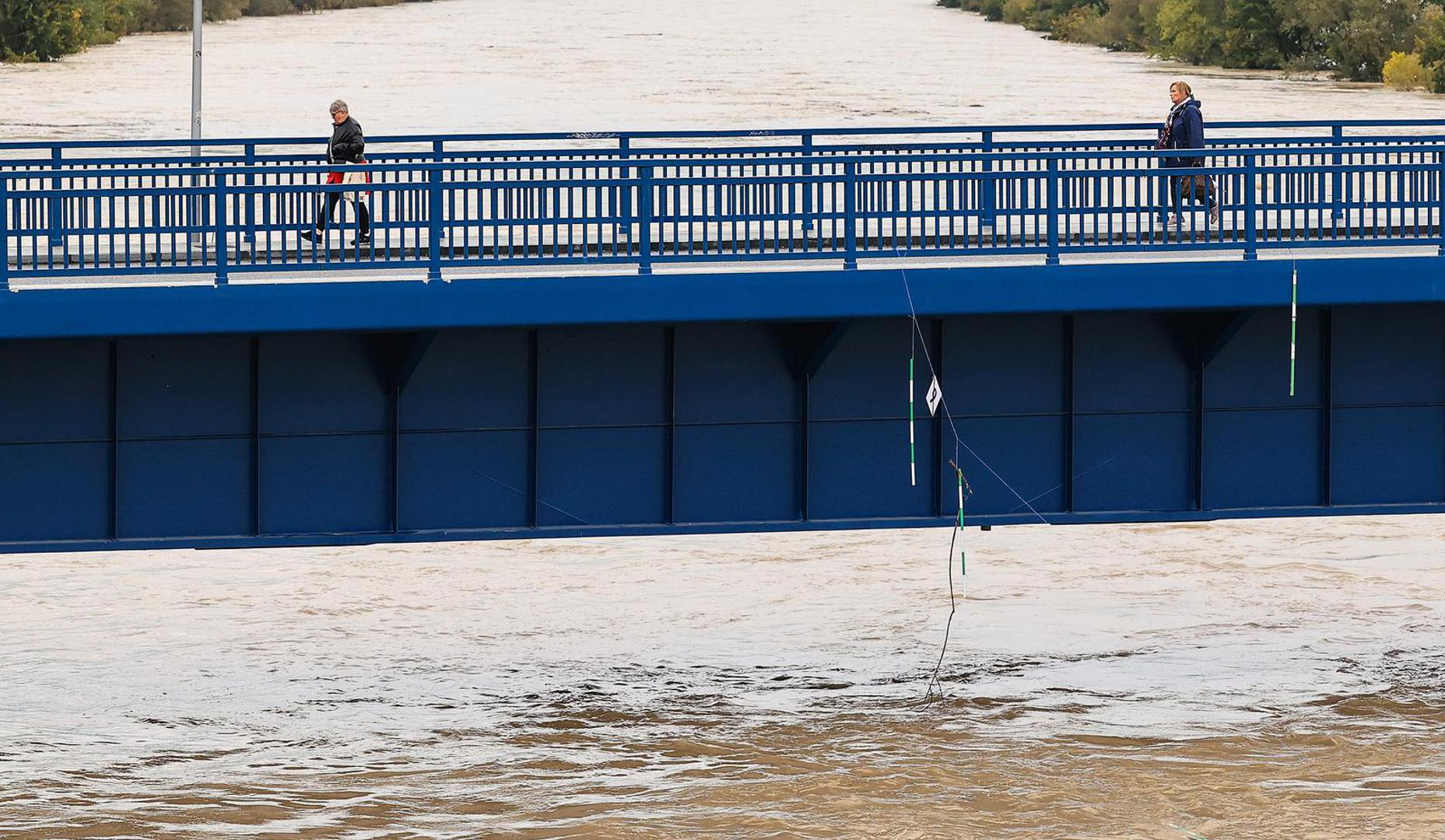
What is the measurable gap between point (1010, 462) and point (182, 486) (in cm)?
653

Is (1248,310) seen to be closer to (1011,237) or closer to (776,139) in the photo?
(1011,237)

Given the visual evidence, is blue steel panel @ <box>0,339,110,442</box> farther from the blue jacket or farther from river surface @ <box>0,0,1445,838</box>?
the blue jacket

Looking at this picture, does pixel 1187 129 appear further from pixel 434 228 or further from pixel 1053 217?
pixel 434 228

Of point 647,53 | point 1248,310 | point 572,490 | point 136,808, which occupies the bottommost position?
point 136,808

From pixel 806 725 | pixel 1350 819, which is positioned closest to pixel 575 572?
pixel 806 725

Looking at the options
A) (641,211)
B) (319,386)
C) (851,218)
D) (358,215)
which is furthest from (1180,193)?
(319,386)

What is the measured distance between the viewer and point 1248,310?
63.2 ft

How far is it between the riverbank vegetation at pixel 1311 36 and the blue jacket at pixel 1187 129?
6172 centimetres

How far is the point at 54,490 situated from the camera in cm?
1856

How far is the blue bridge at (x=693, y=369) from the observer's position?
18.2 meters

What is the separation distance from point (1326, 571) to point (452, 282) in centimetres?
2483

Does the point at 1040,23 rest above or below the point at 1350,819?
above

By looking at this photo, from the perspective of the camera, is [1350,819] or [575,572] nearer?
[1350,819]

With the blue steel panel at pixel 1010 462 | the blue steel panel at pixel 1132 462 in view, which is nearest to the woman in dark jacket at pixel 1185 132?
the blue steel panel at pixel 1132 462
